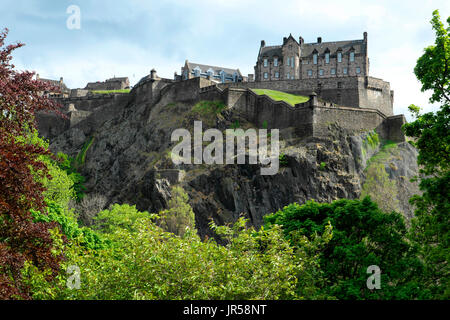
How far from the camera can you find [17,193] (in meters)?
11.4

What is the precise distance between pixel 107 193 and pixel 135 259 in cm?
4687

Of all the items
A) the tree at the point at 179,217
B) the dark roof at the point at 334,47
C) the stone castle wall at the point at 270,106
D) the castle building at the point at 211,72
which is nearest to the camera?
the tree at the point at 179,217

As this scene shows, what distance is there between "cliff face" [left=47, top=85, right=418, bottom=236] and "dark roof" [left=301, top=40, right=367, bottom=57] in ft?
72.3

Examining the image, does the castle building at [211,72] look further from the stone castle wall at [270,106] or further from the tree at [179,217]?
the tree at [179,217]

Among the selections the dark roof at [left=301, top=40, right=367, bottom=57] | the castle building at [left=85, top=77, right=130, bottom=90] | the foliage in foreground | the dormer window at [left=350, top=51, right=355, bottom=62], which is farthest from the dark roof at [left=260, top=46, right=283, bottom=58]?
the foliage in foreground

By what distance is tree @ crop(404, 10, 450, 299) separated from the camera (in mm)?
18516

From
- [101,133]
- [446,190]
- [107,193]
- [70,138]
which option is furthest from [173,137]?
[446,190]

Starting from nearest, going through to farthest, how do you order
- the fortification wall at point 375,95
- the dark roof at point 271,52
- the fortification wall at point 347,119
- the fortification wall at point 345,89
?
the fortification wall at point 347,119 < the fortification wall at point 345,89 < the fortification wall at point 375,95 < the dark roof at point 271,52

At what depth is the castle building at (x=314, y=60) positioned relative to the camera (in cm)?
7138

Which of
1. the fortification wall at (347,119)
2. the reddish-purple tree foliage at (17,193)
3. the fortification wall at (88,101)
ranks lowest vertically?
the reddish-purple tree foliage at (17,193)

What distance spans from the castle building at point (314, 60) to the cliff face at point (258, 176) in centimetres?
1930

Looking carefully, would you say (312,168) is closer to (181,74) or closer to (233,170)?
(233,170)

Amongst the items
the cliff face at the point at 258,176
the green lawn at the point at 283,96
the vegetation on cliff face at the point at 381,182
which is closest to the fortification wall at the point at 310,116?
the cliff face at the point at 258,176

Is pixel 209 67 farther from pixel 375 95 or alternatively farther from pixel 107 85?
pixel 375 95
